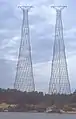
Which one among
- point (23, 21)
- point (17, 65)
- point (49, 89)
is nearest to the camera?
point (23, 21)

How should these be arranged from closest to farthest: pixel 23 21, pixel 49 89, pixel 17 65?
1. pixel 23 21
2. pixel 17 65
3. pixel 49 89

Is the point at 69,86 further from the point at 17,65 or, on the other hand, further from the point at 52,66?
the point at 17,65

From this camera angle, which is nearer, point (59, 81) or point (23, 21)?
point (23, 21)

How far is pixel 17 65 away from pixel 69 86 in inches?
777

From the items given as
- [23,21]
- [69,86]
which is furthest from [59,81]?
[23,21]

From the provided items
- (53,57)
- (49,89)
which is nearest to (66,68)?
(53,57)

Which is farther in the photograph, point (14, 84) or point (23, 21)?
point (14, 84)

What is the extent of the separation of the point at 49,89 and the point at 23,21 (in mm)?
32523

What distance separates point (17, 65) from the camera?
16162cm

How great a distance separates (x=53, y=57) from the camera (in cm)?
15688

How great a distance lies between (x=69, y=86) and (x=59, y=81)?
3934 millimetres

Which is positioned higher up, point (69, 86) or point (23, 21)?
point (23, 21)

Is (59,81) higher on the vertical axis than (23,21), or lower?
lower

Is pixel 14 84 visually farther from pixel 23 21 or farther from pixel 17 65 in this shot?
pixel 23 21
